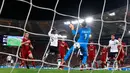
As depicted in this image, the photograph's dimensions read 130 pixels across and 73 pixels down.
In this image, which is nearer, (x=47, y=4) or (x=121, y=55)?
(x=121, y=55)

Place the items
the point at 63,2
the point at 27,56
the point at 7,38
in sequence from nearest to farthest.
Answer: the point at 27,56, the point at 63,2, the point at 7,38

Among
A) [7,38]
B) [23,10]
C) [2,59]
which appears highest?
[23,10]

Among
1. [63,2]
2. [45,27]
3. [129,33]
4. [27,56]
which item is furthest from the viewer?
[45,27]

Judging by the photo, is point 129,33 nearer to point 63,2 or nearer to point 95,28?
point 95,28

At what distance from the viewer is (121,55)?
10383 mm

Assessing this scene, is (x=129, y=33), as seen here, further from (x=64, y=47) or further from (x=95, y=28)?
(x=64, y=47)

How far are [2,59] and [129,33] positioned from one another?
1022 cm

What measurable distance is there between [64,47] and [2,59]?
1268 centimetres

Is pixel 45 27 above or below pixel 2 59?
above

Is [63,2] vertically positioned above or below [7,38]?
above

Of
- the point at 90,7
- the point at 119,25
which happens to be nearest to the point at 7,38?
the point at 90,7

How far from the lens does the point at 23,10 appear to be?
79.4ft

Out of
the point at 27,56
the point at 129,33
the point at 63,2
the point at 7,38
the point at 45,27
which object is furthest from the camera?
the point at 45,27

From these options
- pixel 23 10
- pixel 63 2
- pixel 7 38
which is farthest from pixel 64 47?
pixel 23 10
